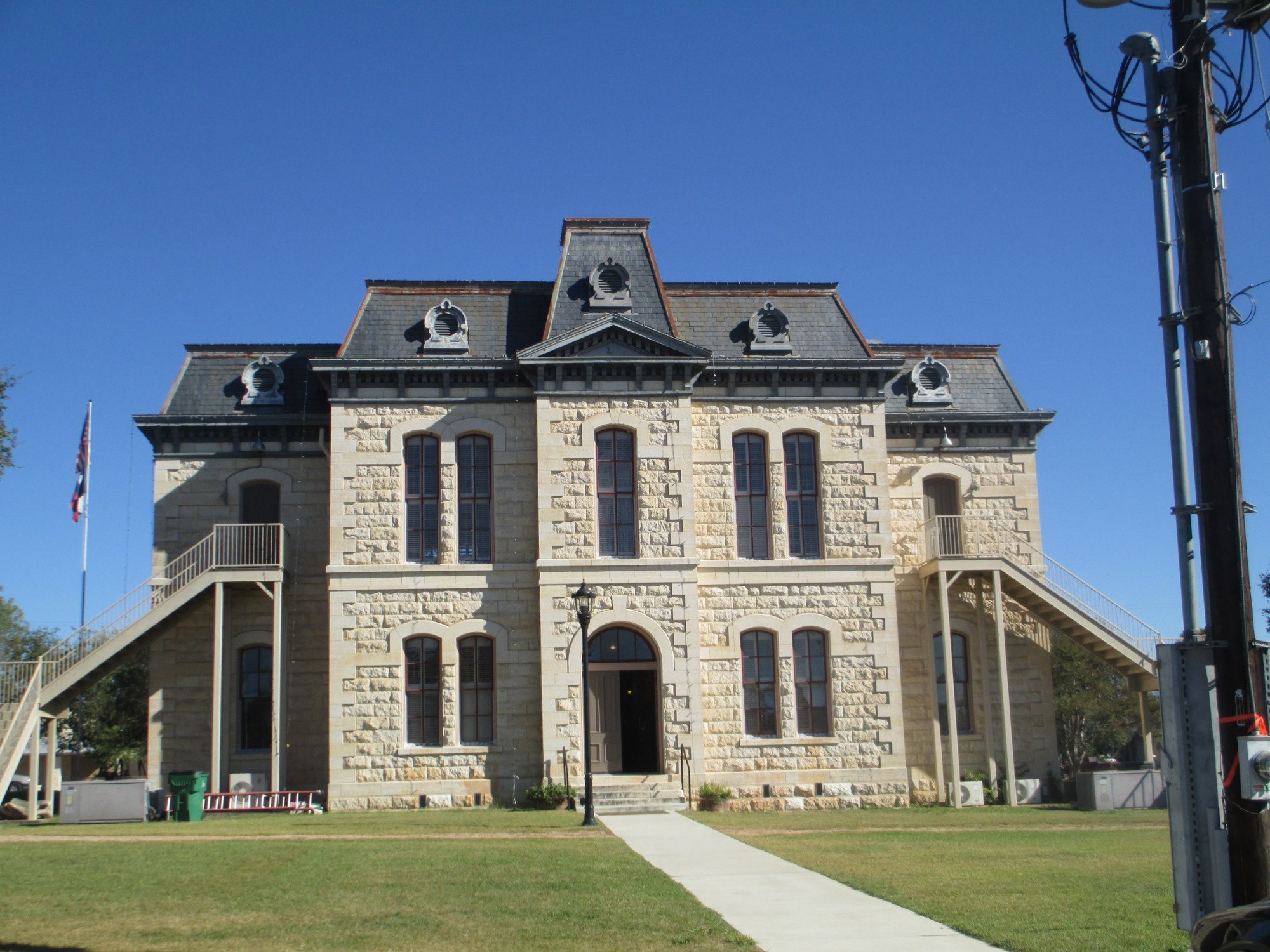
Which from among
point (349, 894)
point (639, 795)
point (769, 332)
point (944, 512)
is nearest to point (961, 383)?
point (944, 512)

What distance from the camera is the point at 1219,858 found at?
848 cm

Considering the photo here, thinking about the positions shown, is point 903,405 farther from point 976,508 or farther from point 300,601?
point 300,601

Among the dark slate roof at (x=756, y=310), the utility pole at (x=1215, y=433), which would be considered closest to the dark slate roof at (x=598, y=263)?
the dark slate roof at (x=756, y=310)

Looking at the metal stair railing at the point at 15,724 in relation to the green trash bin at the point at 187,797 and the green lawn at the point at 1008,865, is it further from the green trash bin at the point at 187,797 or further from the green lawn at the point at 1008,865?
the green lawn at the point at 1008,865

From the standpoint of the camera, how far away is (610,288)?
27000 millimetres

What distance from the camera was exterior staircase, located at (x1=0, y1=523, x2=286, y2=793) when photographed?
24.0m

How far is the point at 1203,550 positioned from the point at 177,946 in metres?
8.60

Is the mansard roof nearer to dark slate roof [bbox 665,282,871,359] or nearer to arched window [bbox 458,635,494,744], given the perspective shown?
dark slate roof [bbox 665,282,871,359]

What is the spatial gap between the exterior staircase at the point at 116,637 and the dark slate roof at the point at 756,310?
10231mm

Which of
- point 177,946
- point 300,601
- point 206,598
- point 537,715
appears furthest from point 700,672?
point 177,946

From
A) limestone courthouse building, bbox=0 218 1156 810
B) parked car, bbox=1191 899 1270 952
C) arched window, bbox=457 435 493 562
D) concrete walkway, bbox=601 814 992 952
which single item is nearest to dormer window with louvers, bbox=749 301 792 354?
limestone courthouse building, bbox=0 218 1156 810

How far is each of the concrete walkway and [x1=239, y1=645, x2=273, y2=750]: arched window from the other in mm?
11660

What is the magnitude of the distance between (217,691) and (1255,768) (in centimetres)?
2130

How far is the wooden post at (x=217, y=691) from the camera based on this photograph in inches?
979
